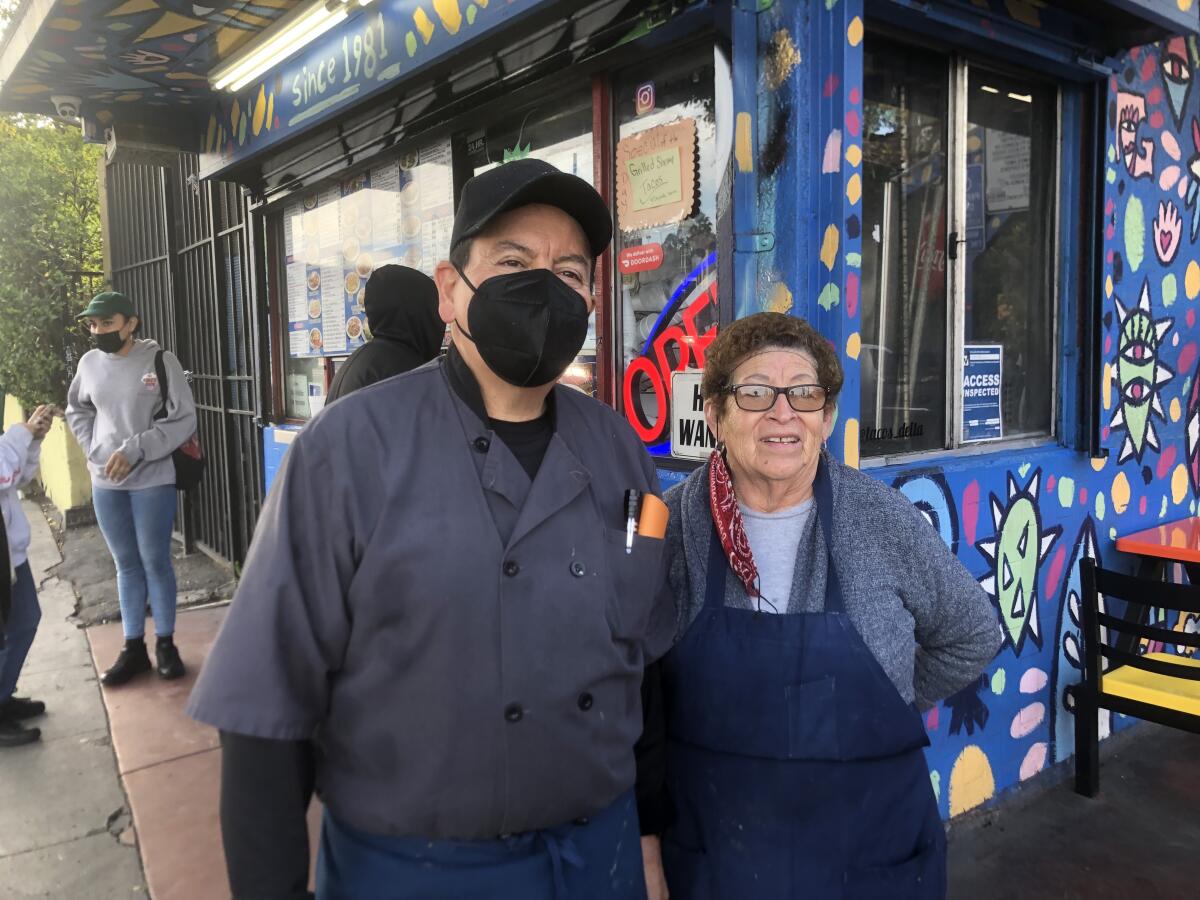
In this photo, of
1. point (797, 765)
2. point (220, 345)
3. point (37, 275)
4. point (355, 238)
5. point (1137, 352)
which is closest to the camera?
point (797, 765)

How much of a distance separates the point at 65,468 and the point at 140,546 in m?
5.77

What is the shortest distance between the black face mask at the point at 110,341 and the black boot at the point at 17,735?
1.89 metres

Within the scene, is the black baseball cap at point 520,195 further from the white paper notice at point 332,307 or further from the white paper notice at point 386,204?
the white paper notice at point 332,307

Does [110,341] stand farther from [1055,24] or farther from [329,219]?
[1055,24]

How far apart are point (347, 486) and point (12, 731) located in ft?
12.6

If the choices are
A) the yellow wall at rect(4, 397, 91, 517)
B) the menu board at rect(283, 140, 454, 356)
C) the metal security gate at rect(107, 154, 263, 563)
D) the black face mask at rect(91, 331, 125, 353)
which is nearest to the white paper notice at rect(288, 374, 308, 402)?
the menu board at rect(283, 140, 454, 356)

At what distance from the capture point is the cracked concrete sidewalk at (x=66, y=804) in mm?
3076

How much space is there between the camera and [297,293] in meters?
5.90

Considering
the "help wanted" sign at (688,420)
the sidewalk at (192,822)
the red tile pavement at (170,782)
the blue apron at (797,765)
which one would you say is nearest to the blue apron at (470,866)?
the blue apron at (797,765)

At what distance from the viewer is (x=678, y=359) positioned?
120 inches

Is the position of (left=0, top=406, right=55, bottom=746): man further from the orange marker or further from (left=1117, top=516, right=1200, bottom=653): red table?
(left=1117, top=516, right=1200, bottom=653): red table

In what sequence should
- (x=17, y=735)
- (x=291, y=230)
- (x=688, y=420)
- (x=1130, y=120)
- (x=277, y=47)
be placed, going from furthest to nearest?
(x=291, y=230) → (x=277, y=47) → (x=17, y=735) → (x=1130, y=120) → (x=688, y=420)

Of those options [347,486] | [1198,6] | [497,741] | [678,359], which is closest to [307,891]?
[497,741]

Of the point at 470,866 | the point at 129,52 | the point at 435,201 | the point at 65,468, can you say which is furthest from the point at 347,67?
the point at 65,468
